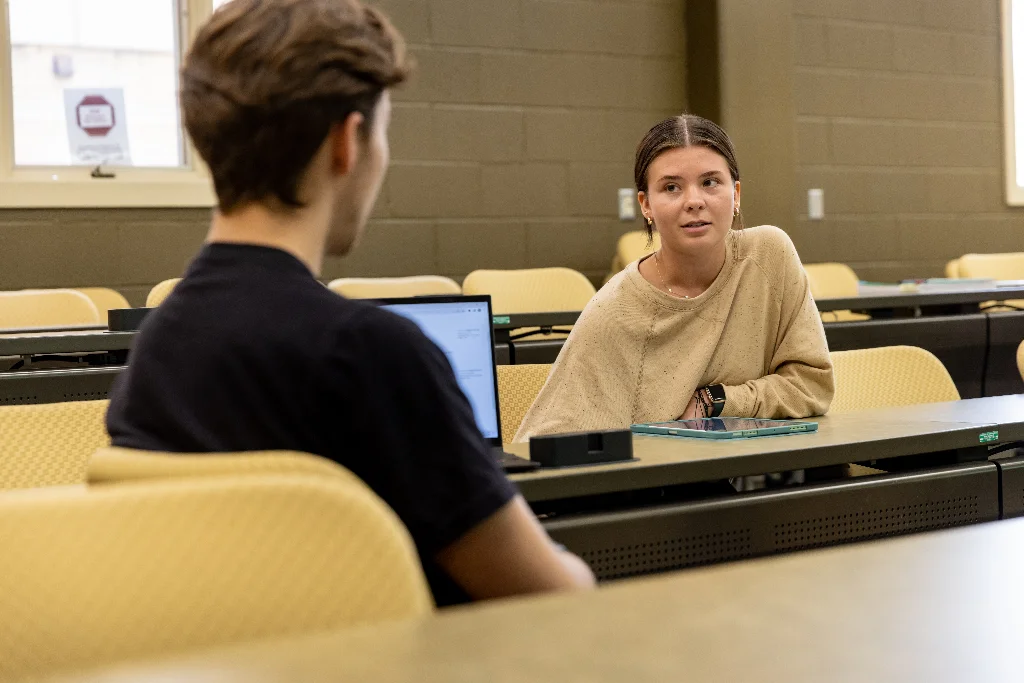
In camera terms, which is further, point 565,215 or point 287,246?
point 565,215

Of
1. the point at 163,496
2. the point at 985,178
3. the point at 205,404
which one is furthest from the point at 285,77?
the point at 985,178

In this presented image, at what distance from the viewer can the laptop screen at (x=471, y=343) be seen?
1.81m

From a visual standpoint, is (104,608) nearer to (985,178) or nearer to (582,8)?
(582,8)

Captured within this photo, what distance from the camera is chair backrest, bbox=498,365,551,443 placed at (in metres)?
2.28

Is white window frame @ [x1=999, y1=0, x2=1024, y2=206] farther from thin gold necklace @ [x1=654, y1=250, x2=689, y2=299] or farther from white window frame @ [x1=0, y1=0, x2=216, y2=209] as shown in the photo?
thin gold necklace @ [x1=654, y1=250, x2=689, y2=299]

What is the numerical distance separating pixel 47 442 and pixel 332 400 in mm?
951

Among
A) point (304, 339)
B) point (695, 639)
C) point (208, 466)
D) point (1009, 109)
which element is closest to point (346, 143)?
point (304, 339)

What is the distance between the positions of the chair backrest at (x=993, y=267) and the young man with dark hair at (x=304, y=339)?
5.54 m

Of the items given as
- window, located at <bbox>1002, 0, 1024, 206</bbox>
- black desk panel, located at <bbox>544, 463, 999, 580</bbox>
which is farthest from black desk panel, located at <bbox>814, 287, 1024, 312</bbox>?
window, located at <bbox>1002, 0, 1024, 206</bbox>

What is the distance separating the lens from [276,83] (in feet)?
Result: 3.13

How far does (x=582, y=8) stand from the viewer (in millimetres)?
6008

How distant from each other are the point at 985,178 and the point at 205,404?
702 centimetres

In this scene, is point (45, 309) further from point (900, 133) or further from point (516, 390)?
point (900, 133)

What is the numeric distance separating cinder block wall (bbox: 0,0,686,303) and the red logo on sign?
41 cm
